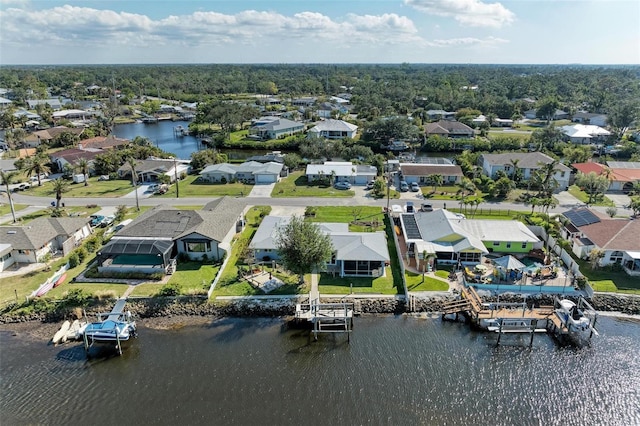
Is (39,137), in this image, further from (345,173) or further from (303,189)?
(345,173)

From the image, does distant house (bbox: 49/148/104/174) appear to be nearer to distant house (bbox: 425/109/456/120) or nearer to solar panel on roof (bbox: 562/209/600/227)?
solar panel on roof (bbox: 562/209/600/227)

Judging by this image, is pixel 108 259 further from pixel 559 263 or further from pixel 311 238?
pixel 559 263

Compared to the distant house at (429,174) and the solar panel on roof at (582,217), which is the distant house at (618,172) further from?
the solar panel on roof at (582,217)

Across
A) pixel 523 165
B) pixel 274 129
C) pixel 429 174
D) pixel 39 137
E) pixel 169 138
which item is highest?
pixel 274 129

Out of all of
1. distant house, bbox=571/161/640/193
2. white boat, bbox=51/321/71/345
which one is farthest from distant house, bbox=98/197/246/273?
distant house, bbox=571/161/640/193

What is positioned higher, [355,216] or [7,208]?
[355,216]

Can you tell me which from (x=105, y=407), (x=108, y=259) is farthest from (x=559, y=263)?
(x=108, y=259)

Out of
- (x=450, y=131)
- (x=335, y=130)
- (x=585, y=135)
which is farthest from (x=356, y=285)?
(x=585, y=135)
